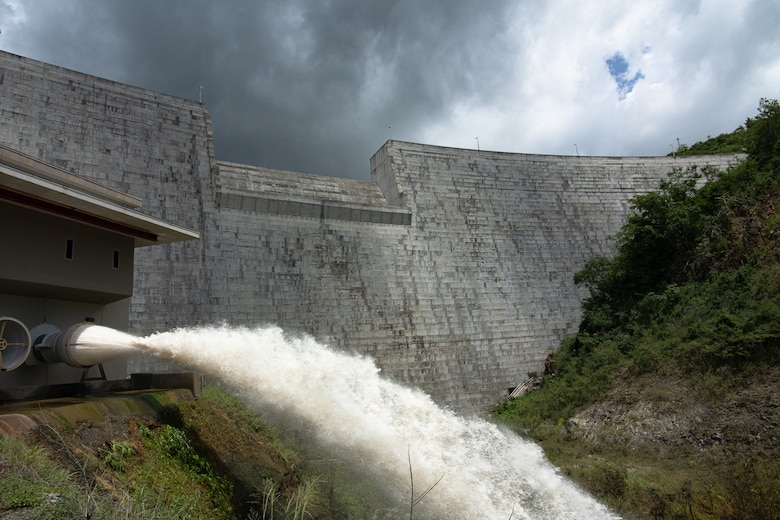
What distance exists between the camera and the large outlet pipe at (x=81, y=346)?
8648 mm

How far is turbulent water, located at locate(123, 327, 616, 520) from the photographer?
956cm

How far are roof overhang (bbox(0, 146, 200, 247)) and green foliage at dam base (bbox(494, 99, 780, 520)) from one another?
10226mm

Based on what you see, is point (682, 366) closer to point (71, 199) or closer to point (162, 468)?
point (162, 468)

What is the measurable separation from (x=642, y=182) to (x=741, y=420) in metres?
18.6

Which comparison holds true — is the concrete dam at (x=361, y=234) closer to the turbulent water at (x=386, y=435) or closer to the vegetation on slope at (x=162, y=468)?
the turbulent water at (x=386, y=435)

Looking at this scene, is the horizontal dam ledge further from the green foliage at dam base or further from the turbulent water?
the turbulent water

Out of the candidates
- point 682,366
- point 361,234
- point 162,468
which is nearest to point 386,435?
point 162,468

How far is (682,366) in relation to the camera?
1529 centimetres

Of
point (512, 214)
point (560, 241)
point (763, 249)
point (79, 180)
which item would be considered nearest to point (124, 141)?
Answer: point (79, 180)

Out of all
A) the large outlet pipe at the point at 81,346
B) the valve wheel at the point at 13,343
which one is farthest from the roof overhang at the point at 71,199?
the large outlet pipe at the point at 81,346

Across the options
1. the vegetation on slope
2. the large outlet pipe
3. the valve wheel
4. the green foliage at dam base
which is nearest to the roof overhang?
the valve wheel

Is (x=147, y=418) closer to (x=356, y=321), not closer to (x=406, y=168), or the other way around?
(x=356, y=321)

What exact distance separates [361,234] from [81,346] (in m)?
13.7

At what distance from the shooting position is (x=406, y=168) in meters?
24.1
